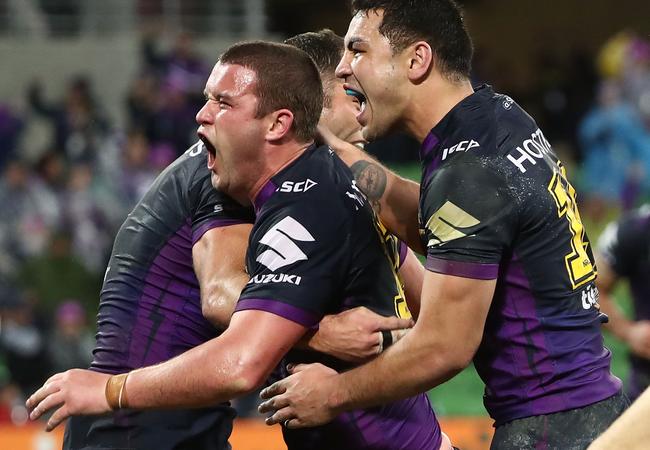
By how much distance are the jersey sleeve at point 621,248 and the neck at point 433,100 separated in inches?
122

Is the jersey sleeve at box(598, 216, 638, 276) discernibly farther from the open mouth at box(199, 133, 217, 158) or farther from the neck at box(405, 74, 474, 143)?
the open mouth at box(199, 133, 217, 158)

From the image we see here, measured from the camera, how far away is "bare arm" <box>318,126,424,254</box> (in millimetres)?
4438

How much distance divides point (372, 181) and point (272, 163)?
407mm

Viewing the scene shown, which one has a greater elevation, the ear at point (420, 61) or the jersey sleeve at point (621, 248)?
the ear at point (420, 61)

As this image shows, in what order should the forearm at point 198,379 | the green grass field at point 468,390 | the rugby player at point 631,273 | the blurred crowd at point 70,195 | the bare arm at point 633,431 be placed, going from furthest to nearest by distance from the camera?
the blurred crowd at point 70,195
the green grass field at point 468,390
the rugby player at point 631,273
the forearm at point 198,379
the bare arm at point 633,431

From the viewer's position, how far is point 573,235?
3.97 meters

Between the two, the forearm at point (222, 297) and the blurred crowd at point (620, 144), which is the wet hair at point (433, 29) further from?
the blurred crowd at point (620, 144)

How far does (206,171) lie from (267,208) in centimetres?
40

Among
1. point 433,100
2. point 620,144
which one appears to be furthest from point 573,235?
point 620,144

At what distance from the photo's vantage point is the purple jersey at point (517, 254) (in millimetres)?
3787

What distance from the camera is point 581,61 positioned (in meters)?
18.1

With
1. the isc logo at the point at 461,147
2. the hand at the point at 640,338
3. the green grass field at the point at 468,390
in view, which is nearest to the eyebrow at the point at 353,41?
the isc logo at the point at 461,147

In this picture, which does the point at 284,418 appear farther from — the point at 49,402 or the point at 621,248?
the point at 621,248

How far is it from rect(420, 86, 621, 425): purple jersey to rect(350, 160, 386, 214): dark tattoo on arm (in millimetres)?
455
